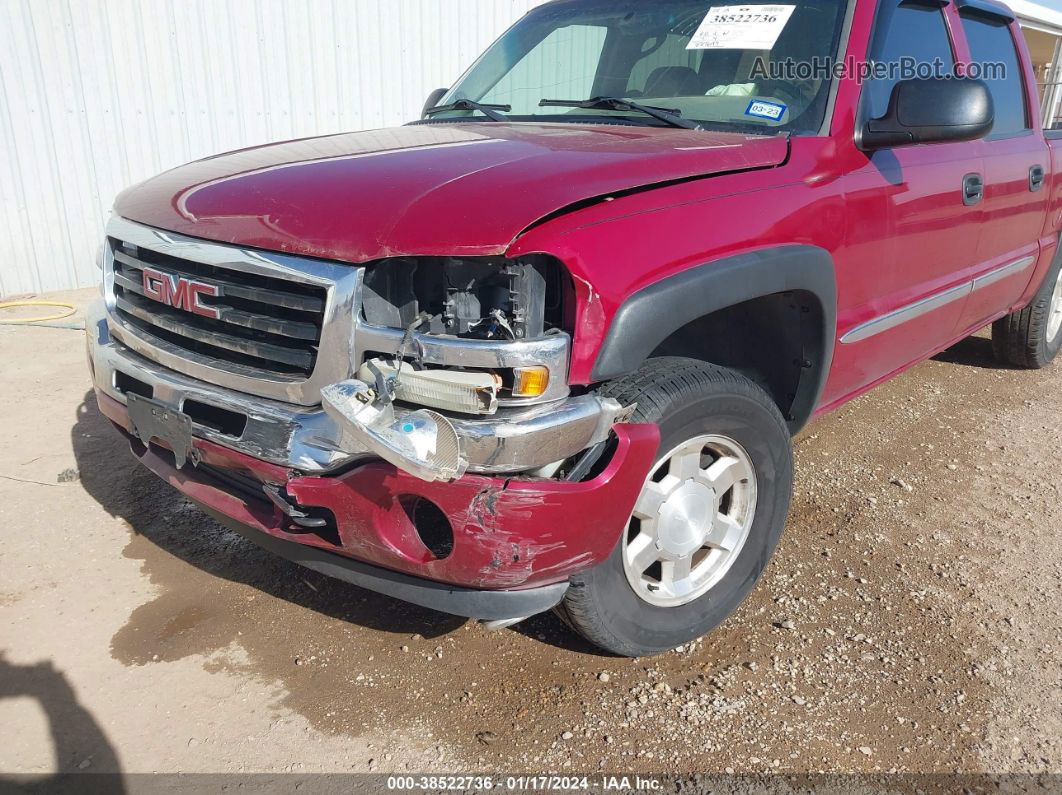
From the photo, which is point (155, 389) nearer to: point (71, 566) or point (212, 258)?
point (212, 258)

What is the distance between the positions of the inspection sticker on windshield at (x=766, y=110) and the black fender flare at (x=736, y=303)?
0.50 m

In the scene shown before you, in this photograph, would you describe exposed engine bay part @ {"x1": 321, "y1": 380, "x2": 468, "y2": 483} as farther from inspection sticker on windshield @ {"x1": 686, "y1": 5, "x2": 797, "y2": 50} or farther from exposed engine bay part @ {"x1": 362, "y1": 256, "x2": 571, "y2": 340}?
inspection sticker on windshield @ {"x1": 686, "y1": 5, "x2": 797, "y2": 50}

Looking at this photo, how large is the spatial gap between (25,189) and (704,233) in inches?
247

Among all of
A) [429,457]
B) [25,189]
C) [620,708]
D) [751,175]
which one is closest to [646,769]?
[620,708]

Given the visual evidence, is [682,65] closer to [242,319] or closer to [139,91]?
[242,319]

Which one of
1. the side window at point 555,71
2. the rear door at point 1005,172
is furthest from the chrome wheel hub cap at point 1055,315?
the side window at point 555,71

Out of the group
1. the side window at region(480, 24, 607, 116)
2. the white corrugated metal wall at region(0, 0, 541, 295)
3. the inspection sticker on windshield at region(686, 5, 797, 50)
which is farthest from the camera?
the white corrugated metal wall at region(0, 0, 541, 295)

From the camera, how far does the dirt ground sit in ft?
6.84

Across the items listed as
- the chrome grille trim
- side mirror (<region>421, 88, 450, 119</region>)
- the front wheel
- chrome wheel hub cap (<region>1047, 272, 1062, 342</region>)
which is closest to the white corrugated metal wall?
side mirror (<region>421, 88, 450, 119</region>)

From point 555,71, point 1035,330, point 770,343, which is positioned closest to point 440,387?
point 770,343

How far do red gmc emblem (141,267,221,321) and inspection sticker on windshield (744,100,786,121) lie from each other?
177 centimetres

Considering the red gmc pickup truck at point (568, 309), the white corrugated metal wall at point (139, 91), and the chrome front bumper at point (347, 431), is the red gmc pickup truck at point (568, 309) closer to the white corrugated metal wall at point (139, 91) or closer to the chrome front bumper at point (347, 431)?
the chrome front bumper at point (347, 431)

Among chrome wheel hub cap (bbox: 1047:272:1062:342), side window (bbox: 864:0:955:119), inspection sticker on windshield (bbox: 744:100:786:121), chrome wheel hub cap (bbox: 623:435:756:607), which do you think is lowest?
chrome wheel hub cap (bbox: 1047:272:1062:342)

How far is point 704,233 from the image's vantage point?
2088 millimetres
